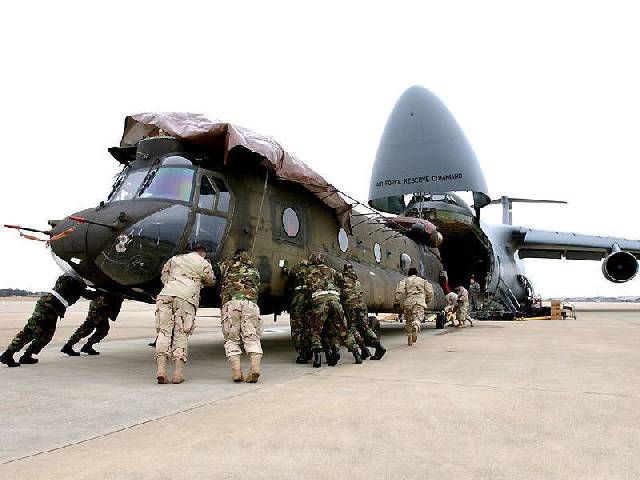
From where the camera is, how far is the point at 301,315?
Answer: 762 centimetres

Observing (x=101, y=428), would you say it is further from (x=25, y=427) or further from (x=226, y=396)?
(x=226, y=396)

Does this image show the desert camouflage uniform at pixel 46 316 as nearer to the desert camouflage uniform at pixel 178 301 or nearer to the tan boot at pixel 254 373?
the desert camouflage uniform at pixel 178 301

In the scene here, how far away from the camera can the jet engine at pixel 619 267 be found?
23688mm

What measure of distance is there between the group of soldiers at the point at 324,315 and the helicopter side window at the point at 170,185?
2.14m

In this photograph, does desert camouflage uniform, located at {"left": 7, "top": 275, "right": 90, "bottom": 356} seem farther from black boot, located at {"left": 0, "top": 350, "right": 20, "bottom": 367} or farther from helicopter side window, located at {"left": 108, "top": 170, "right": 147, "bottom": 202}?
helicopter side window, located at {"left": 108, "top": 170, "right": 147, "bottom": 202}

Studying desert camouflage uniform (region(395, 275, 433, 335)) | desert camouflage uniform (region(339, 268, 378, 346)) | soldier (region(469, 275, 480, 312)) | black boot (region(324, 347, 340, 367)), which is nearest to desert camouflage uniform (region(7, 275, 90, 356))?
black boot (region(324, 347, 340, 367))

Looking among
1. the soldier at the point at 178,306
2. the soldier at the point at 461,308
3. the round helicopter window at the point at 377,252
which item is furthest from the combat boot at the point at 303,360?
the soldier at the point at 461,308

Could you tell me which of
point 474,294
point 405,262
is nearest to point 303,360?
point 405,262

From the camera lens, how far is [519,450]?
3.07 m

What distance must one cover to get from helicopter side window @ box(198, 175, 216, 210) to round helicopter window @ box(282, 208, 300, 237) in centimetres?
158

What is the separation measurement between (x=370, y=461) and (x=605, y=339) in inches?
408

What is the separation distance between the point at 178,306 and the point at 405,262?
870 centimetres

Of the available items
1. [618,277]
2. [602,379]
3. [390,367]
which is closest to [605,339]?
[602,379]

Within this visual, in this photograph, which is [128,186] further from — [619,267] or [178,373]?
[619,267]
